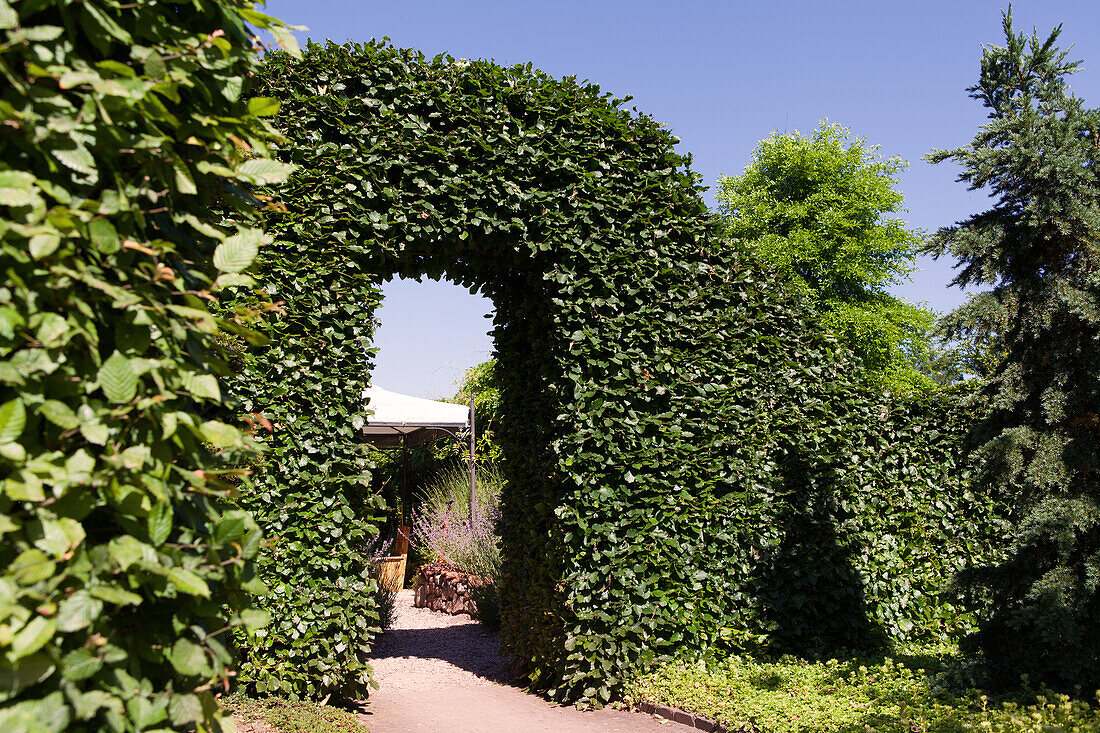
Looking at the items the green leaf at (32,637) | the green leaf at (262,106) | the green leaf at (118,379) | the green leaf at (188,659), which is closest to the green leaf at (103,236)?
the green leaf at (118,379)

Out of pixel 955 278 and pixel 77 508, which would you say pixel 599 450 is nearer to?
pixel 955 278

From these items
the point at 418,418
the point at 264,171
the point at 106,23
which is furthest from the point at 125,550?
the point at 418,418

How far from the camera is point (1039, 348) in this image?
4848 mm

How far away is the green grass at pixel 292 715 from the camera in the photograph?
167 inches

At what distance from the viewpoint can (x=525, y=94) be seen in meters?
5.47

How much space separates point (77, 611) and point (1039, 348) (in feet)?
17.7

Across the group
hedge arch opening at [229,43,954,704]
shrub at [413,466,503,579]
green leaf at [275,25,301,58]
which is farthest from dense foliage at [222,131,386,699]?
shrub at [413,466,503,579]

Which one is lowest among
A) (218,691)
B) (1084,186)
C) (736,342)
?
(218,691)

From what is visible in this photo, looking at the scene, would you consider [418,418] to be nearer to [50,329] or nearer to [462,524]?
[462,524]

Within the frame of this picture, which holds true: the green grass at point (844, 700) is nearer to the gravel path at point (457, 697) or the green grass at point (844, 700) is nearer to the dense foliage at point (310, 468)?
the gravel path at point (457, 697)

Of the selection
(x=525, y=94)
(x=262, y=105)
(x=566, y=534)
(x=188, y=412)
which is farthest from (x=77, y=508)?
(x=525, y=94)

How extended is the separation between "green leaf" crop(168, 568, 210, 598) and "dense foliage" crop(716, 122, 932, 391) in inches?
817

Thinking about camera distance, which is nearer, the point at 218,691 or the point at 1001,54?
the point at 218,691

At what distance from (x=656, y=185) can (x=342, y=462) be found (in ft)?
10.4
